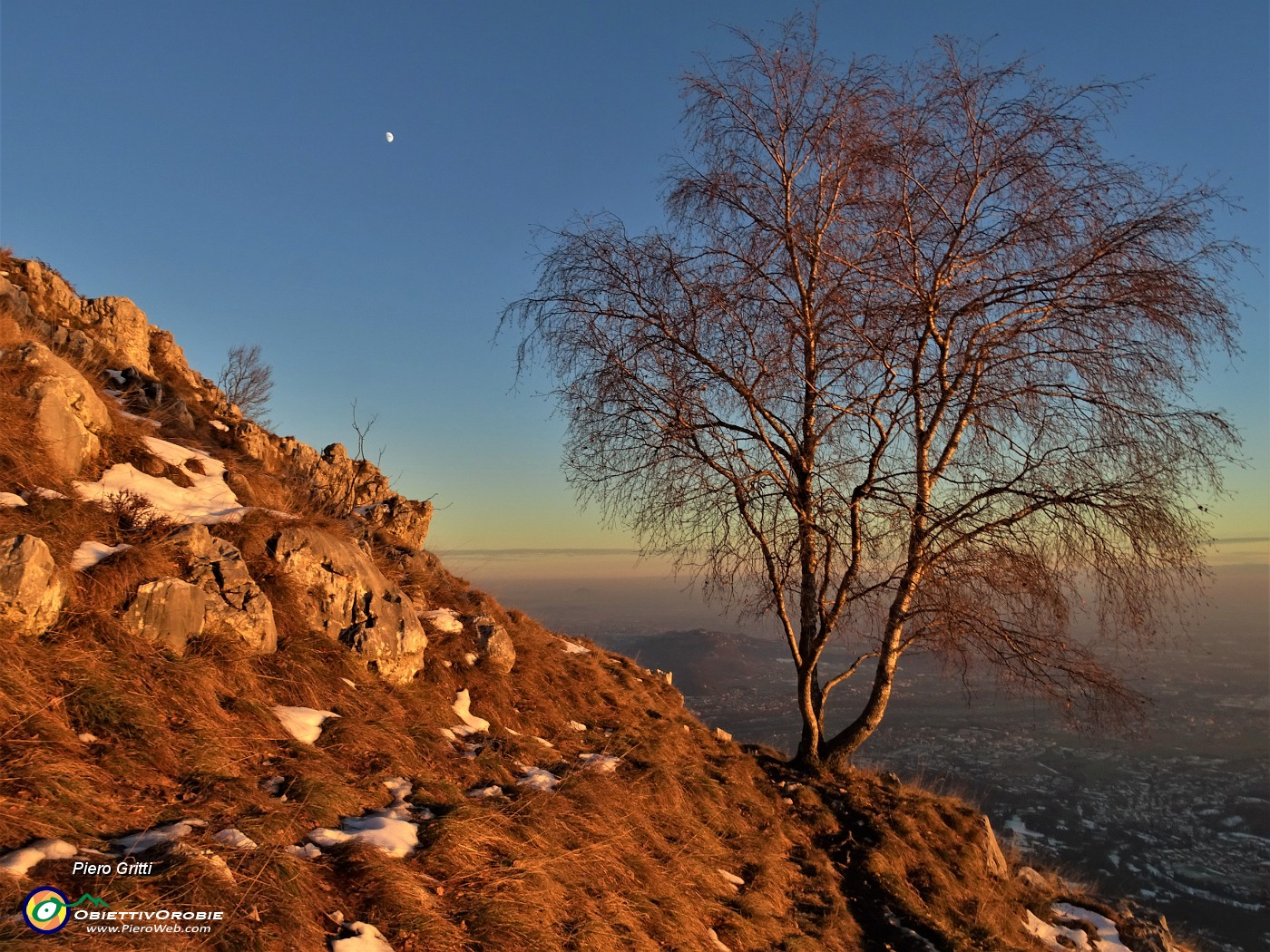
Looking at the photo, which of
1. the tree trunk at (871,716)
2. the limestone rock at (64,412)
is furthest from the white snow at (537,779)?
the limestone rock at (64,412)

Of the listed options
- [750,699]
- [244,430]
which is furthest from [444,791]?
[750,699]

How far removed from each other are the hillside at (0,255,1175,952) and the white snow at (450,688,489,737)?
40 millimetres

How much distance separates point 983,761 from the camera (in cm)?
4472

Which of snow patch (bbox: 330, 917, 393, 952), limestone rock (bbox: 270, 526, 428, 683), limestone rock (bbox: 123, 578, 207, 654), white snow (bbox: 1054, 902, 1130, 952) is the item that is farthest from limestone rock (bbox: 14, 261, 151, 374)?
white snow (bbox: 1054, 902, 1130, 952)

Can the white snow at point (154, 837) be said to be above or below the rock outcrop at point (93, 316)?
below

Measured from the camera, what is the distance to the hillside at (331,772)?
11.0 ft

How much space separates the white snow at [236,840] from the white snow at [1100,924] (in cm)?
896

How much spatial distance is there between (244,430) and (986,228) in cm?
1222

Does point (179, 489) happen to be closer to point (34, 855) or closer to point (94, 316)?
point (34, 855)

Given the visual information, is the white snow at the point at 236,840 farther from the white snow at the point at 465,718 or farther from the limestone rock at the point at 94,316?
the limestone rock at the point at 94,316

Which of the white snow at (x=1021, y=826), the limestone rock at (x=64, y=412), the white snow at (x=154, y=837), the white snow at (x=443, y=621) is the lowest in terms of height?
the white snow at (x=1021, y=826)

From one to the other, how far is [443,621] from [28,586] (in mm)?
4753

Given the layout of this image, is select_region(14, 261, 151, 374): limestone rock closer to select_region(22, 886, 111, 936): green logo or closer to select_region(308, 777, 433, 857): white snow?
select_region(308, 777, 433, 857): white snow

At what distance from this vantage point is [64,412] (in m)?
6.54
